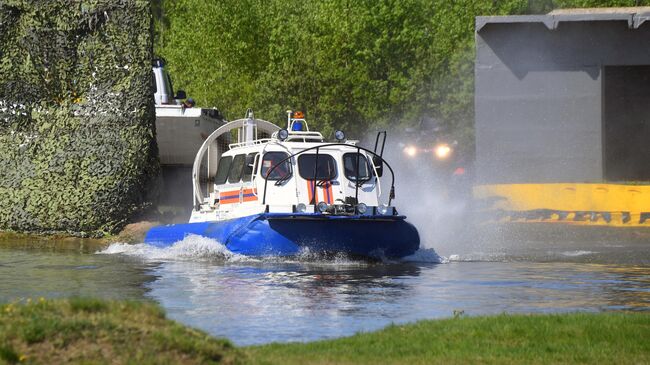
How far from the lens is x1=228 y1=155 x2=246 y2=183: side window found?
944 inches

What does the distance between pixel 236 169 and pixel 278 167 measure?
4.61ft

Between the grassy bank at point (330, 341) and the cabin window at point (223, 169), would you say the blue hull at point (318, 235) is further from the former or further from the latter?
the grassy bank at point (330, 341)

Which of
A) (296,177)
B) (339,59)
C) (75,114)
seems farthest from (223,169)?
(339,59)

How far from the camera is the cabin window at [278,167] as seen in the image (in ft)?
75.5

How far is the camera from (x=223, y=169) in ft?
81.4

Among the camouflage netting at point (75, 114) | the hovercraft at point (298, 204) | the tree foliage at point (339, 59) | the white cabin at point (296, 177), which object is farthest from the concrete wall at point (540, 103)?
the tree foliage at point (339, 59)

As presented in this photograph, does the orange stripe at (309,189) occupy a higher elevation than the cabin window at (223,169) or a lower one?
lower

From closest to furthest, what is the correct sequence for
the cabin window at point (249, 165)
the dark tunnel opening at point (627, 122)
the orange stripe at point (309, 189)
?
the orange stripe at point (309, 189) < the cabin window at point (249, 165) < the dark tunnel opening at point (627, 122)

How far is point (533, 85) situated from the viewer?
34.0 meters

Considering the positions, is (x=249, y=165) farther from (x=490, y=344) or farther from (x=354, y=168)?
(x=490, y=344)

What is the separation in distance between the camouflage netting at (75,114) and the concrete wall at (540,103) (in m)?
9.94

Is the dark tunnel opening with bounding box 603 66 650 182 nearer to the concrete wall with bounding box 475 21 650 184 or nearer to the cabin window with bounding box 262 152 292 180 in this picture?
the concrete wall with bounding box 475 21 650 184

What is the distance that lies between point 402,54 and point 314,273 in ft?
116

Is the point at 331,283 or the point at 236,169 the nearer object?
the point at 331,283
